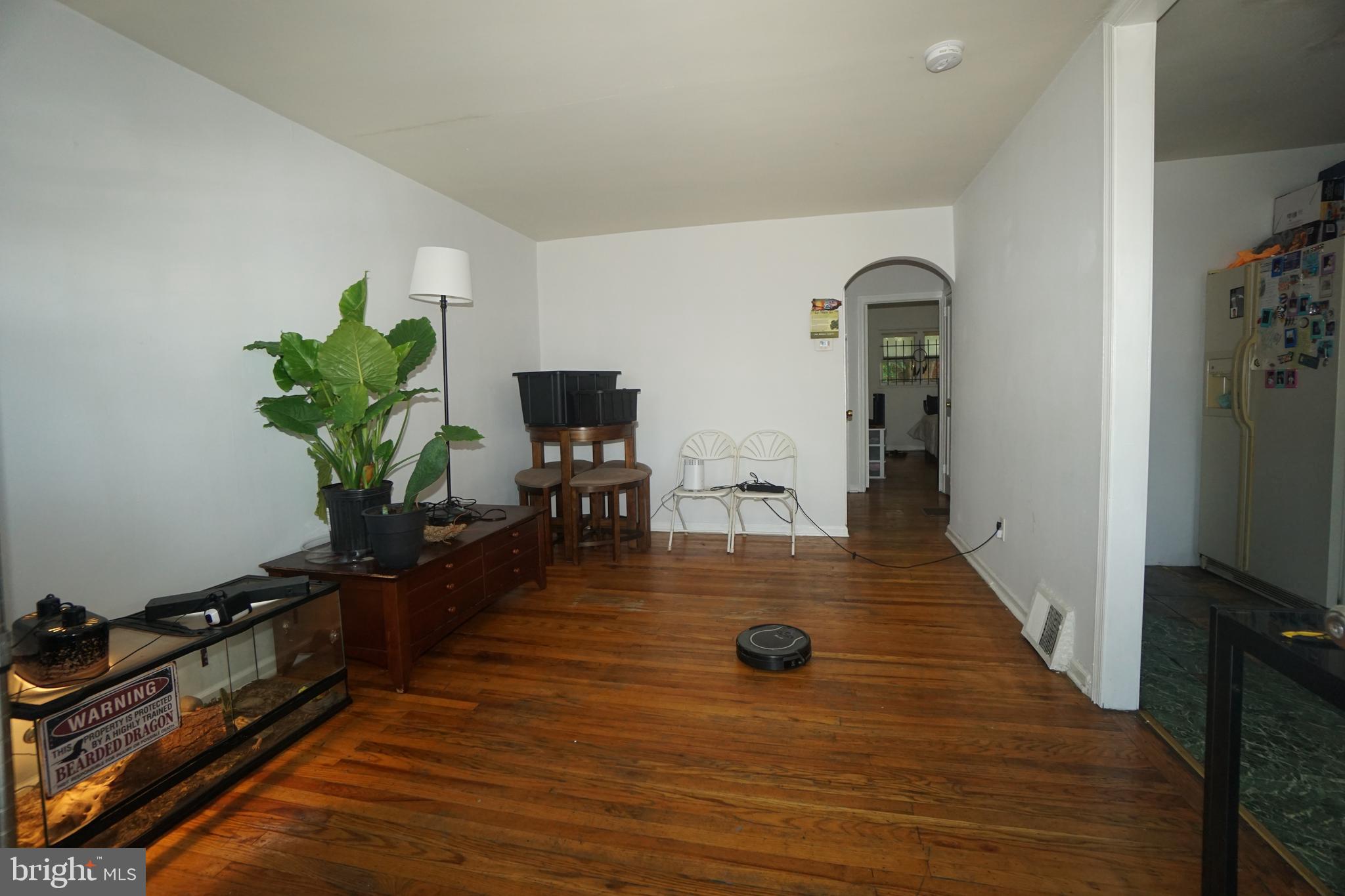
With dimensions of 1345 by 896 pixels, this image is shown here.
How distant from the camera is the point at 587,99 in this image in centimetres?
249

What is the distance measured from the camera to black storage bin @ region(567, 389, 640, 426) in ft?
13.0

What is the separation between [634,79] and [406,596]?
2217mm

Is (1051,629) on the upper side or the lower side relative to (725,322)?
lower

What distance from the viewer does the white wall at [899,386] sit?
951 centimetres

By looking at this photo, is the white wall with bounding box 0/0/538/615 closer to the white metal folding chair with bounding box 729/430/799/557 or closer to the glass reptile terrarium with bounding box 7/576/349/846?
the glass reptile terrarium with bounding box 7/576/349/846

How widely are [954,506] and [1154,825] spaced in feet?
9.72

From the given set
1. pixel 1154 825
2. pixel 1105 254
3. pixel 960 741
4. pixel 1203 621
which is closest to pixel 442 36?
pixel 1105 254

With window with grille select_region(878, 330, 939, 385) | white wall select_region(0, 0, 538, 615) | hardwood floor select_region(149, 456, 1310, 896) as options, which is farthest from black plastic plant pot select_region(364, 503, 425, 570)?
window with grille select_region(878, 330, 939, 385)

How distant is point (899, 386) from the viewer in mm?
9617

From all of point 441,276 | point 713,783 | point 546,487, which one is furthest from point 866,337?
point 713,783

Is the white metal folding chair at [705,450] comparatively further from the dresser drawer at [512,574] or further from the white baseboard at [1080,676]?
the white baseboard at [1080,676]

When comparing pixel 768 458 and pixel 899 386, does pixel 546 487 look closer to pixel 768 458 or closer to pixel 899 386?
pixel 768 458

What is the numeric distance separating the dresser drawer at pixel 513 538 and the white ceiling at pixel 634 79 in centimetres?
194

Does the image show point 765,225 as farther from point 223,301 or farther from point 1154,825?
point 1154,825
